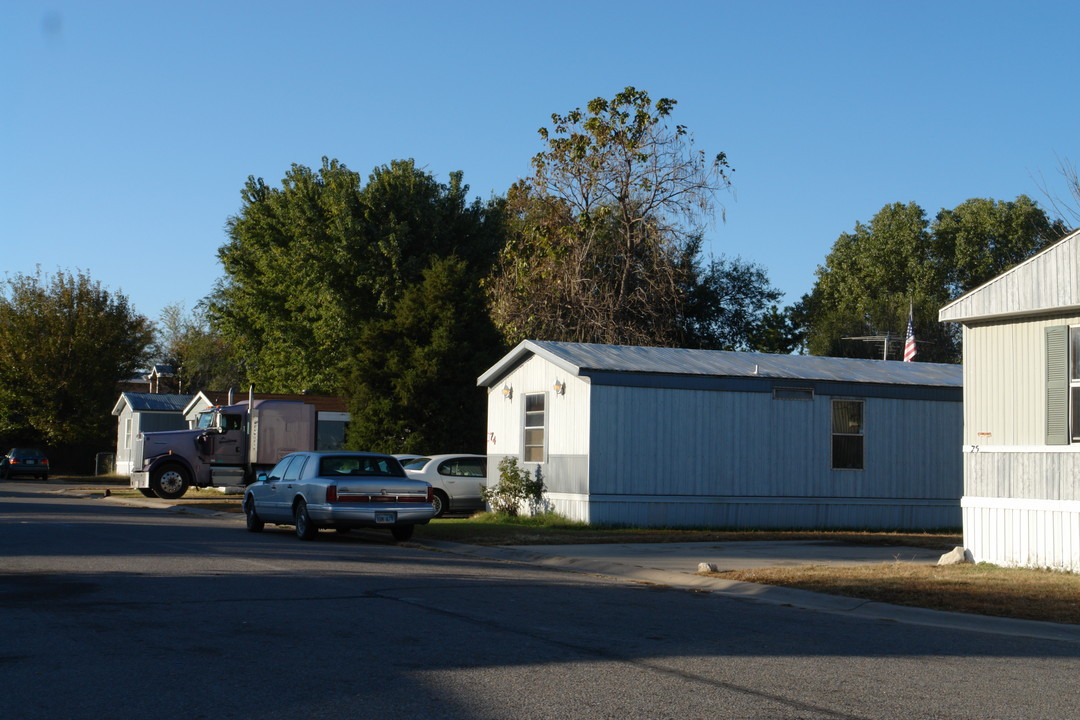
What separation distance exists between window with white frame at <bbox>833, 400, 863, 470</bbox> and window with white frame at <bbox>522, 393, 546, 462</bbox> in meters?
6.13

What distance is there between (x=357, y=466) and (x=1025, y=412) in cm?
1066

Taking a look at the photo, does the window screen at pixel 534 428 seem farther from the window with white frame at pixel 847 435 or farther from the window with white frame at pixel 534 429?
Result: the window with white frame at pixel 847 435

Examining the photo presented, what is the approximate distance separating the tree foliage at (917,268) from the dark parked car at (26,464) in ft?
134

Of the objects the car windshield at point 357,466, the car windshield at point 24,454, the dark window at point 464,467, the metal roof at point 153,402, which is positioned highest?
the metal roof at point 153,402

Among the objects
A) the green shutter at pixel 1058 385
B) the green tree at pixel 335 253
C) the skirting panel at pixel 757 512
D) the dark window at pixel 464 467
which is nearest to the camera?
the green shutter at pixel 1058 385

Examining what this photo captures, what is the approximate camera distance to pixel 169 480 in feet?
112

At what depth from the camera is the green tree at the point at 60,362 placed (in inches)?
2402

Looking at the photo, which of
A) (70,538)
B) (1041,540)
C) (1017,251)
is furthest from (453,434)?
(1017,251)

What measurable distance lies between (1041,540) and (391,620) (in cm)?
913

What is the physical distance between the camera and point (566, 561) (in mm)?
16625

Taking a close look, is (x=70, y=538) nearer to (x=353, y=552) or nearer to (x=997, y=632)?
(x=353, y=552)

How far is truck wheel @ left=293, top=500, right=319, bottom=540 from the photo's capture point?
1961 centimetres

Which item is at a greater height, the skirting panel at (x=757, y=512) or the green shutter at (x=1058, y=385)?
the green shutter at (x=1058, y=385)

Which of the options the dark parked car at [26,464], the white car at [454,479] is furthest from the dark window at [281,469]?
the dark parked car at [26,464]
